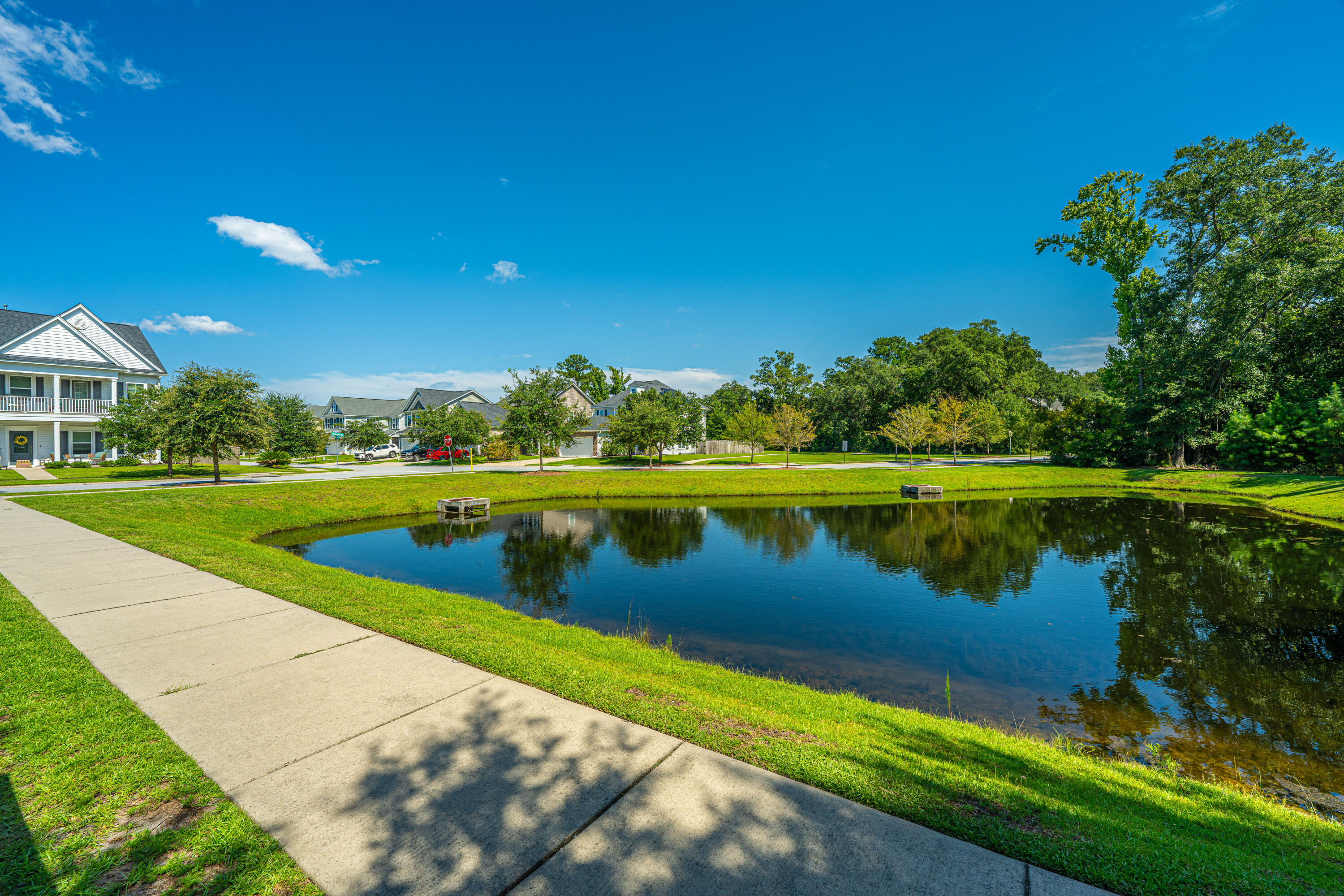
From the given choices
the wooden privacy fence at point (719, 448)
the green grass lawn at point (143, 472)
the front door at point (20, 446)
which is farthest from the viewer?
the wooden privacy fence at point (719, 448)

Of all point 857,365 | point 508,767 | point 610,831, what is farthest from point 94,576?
point 857,365

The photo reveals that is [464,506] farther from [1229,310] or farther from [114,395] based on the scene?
[1229,310]

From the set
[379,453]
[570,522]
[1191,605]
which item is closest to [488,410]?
[379,453]

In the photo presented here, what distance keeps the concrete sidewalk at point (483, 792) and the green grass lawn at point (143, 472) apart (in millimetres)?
30899

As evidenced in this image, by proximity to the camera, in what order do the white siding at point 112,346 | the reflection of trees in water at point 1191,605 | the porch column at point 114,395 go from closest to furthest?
the reflection of trees in water at point 1191,605 → the porch column at point 114,395 → the white siding at point 112,346

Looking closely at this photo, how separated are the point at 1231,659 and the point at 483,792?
38.2 feet

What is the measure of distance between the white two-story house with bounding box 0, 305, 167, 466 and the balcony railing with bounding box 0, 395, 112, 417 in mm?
40

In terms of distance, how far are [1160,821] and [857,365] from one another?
242ft

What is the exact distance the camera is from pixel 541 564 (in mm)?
15258

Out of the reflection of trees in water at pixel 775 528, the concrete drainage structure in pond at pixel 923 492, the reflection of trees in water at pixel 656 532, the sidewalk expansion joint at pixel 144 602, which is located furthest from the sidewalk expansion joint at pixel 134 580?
the concrete drainage structure in pond at pixel 923 492

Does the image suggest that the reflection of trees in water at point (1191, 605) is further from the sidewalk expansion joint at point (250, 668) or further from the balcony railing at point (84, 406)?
the balcony railing at point (84, 406)

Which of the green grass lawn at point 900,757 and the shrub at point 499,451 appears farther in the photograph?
the shrub at point 499,451

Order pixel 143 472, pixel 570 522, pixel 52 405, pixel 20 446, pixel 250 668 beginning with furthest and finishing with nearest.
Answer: pixel 20 446
pixel 52 405
pixel 143 472
pixel 570 522
pixel 250 668

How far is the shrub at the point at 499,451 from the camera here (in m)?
50.2
